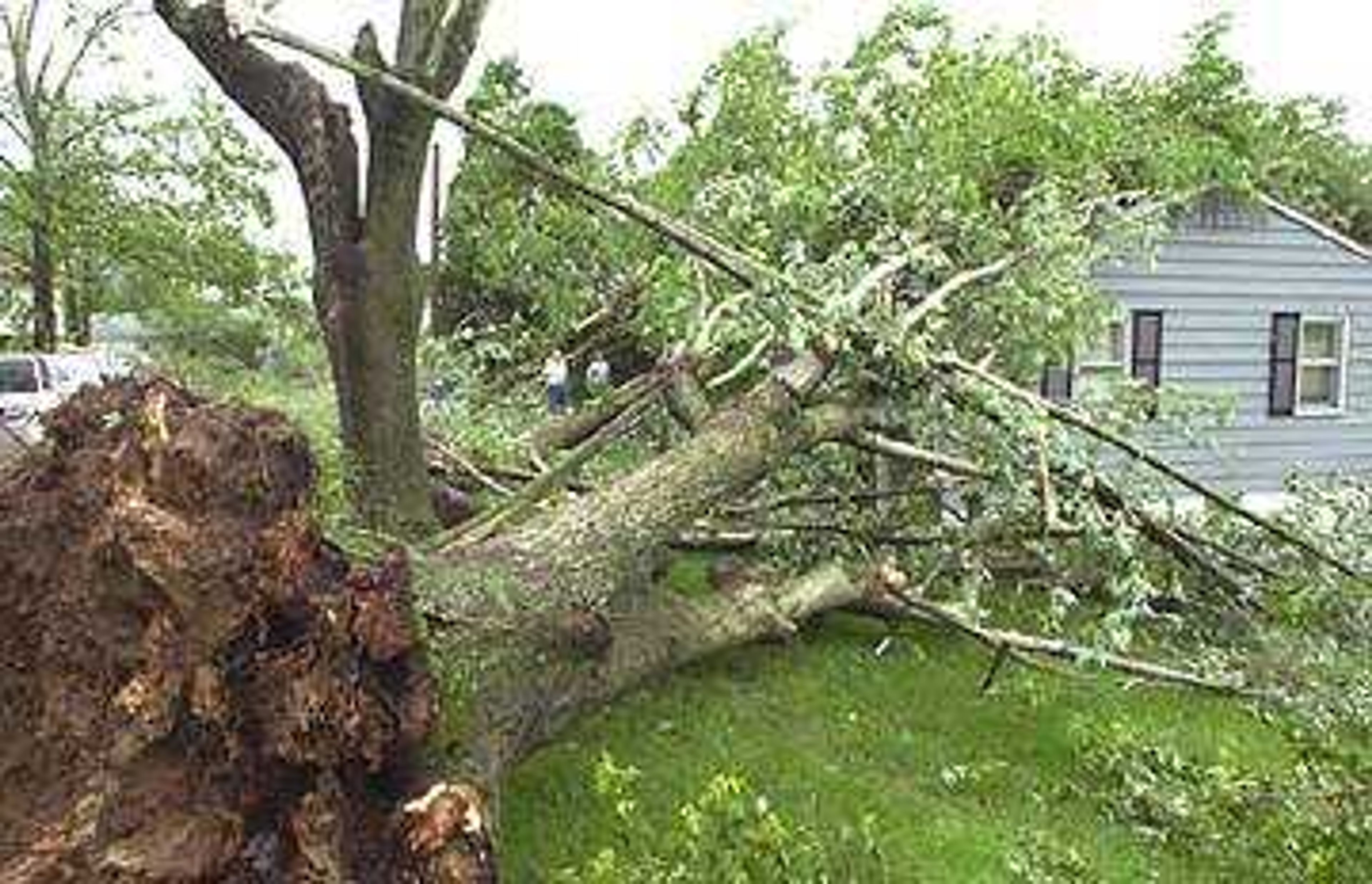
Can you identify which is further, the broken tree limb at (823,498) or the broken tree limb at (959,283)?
the broken tree limb at (823,498)

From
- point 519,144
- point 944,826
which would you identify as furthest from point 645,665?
point 519,144

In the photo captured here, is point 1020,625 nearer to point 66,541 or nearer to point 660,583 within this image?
point 660,583

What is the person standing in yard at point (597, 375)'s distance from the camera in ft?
38.6

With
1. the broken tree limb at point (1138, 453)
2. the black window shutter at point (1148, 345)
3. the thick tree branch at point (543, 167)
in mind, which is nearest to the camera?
the thick tree branch at point (543, 167)

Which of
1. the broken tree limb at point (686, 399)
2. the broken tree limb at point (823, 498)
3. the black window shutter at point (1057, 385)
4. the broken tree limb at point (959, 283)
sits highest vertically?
the broken tree limb at point (959, 283)

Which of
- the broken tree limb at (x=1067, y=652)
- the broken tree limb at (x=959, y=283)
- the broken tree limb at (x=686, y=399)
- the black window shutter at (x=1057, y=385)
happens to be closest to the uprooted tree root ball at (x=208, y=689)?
the broken tree limb at (x=686, y=399)

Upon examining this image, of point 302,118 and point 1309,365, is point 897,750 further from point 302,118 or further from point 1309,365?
point 1309,365

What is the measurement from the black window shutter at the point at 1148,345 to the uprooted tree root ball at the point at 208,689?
1284cm

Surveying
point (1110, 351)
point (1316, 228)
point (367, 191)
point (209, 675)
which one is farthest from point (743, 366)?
point (1316, 228)

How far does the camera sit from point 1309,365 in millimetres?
17766

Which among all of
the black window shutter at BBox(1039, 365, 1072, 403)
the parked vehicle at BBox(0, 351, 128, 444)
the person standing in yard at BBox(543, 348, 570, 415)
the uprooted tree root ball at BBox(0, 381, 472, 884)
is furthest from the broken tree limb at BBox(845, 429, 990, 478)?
the black window shutter at BBox(1039, 365, 1072, 403)

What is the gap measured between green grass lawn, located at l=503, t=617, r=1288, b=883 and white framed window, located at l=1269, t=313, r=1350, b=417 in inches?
387

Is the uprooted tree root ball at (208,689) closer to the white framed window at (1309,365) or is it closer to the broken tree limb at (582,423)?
the broken tree limb at (582,423)

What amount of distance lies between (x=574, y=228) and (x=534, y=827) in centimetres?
620
